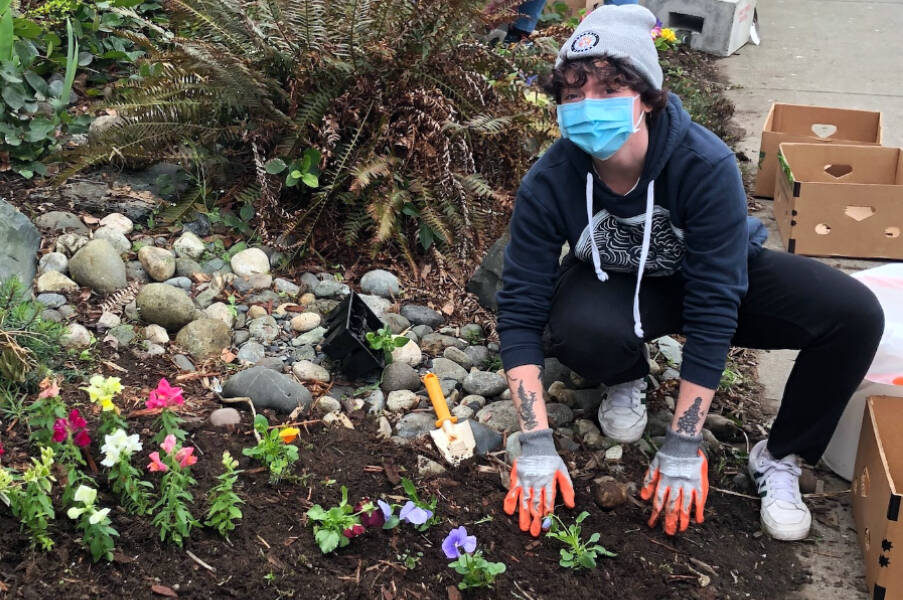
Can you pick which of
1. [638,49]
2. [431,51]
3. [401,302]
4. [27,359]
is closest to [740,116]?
[431,51]

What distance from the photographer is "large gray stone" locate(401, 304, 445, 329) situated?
3.57 m

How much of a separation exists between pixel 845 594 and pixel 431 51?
2575 mm

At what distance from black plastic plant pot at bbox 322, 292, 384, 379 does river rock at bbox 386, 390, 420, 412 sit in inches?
5.3

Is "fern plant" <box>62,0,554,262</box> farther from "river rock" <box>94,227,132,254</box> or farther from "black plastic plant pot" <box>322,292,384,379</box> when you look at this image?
"black plastic plant pot" <box>322,292,384,379</box>

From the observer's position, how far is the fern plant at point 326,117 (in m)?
3.70

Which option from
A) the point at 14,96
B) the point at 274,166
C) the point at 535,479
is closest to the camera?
the point at 535,479

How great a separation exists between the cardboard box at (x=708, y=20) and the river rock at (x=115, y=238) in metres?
4.79

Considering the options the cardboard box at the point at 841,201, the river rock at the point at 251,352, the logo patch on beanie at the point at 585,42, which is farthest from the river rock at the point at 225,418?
the cardboard box at the point at 841,201

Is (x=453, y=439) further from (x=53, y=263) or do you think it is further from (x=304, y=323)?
(x=53, y=263)

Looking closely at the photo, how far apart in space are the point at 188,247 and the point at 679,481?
2.09 metres

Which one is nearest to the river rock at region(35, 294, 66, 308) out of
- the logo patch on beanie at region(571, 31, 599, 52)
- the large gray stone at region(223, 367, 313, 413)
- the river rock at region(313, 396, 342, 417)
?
the large gray stone at region(223, 367, 313, 413)

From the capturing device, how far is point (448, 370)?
10.8 ft

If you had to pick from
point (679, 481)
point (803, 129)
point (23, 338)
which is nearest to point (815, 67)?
point (803, 129)

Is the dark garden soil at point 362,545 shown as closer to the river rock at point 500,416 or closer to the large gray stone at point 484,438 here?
the large gray stone at point 484,438
